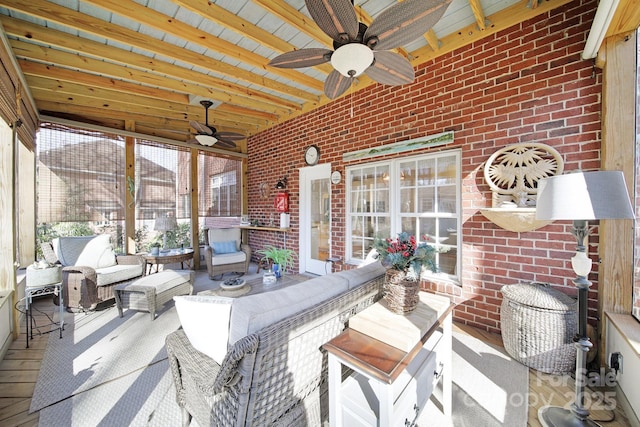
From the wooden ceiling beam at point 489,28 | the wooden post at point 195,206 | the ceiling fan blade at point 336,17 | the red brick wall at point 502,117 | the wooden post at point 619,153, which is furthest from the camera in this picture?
the wooden post at point 195,206

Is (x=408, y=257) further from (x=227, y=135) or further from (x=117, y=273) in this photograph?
(x=117, y=273)

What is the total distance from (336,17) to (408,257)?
1.50m

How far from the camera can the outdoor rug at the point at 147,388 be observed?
159 cm

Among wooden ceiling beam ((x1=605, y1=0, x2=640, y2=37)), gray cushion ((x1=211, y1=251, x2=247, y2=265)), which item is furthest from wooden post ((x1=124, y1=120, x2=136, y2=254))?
wooden ceiling beam ((x1=605, y1=0, x2=640, y2=37))

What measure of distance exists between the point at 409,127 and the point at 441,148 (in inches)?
21.1

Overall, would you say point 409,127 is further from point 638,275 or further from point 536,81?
point 638,275

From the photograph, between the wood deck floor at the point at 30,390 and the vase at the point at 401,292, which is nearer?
the vase at the point at 401,292

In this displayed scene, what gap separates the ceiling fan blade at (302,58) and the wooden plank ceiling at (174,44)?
617mm

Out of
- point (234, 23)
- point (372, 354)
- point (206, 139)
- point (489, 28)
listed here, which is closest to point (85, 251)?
point (206, 139)

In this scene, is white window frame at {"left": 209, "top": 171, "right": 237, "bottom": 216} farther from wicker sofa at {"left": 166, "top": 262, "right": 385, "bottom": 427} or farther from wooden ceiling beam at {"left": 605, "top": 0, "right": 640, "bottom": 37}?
wooden ceiling beam at {"left": 605, "top": 0, "right": 640, "bottom": 37}

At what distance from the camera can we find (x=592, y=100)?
214cm

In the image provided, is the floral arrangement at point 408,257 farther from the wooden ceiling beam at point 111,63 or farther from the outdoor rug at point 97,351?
the wooden ceiling beam at point 111,63

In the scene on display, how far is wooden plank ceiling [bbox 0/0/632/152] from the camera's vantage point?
2266 mm

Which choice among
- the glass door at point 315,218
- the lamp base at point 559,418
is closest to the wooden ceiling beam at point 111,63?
the glass door at point 315,218
